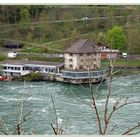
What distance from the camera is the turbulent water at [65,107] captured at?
233 cm

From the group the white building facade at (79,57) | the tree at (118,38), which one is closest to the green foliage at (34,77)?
the white building facade at (79,57)

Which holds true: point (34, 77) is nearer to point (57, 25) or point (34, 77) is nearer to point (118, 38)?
point (57, 25)

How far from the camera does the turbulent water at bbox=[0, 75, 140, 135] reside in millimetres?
2334

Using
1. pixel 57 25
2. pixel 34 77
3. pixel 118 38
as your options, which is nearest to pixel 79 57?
pixel 57 25

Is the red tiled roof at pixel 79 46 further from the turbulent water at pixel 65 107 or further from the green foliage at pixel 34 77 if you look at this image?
the green foliage at pixel 34 77

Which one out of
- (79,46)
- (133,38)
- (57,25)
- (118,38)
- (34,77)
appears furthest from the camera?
(34,77)

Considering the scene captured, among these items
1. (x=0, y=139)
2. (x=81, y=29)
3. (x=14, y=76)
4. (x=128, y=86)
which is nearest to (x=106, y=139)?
(x=0, y=139)

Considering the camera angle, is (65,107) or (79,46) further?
(79,46)

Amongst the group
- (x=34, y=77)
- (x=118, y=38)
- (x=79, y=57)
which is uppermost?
→ (x=118, y=38)

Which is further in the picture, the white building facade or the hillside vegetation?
the white building facade

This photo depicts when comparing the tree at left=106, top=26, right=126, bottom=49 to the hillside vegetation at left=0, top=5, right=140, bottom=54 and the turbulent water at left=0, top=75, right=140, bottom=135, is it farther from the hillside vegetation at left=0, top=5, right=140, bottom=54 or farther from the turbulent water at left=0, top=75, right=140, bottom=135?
the turbulent water at left=0, top=75, right=140, bottom=135

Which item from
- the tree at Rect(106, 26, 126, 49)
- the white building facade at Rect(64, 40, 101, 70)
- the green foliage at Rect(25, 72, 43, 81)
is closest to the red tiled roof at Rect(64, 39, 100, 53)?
the white building facade at Rect(64, 40, 101, 70)

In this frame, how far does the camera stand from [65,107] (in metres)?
2.88

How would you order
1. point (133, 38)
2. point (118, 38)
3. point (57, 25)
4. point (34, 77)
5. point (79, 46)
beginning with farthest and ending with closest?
point (34, 77) → point (79, 46) → point (133, 38) → point (57, 25) → point (118, 38)
